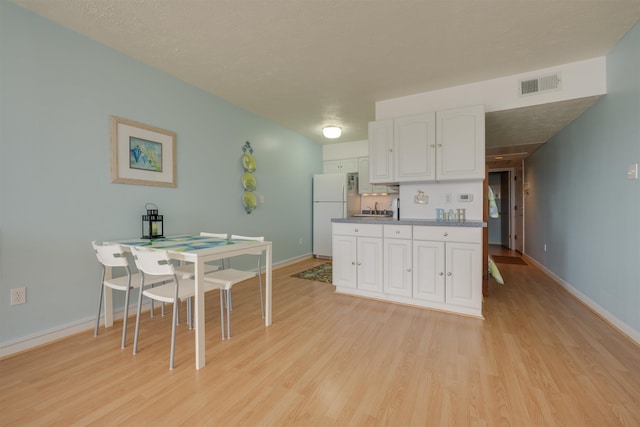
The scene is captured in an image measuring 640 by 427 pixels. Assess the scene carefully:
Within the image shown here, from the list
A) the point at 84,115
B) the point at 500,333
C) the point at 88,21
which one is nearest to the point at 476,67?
the point at 500,333

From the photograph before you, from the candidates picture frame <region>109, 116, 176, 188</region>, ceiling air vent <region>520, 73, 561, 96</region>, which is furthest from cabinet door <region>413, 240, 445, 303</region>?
picture frame <region>109, 116, 176, 188</region>

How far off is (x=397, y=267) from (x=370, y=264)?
0.31m

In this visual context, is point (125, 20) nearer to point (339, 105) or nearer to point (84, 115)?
point (84, 115)

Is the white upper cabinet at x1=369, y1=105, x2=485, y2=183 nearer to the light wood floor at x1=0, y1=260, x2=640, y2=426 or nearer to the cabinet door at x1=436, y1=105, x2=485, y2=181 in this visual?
the cabinet door at x1=436, y1=105, x2=485, y2=181

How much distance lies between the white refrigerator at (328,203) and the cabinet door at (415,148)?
2.12m

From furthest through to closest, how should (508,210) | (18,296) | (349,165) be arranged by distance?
(508,210), (349,165), (18,296)

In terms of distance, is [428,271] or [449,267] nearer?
[449,267]

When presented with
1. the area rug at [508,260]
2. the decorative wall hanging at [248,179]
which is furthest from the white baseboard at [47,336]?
the area rug at [508,260]

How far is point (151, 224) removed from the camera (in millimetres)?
2611

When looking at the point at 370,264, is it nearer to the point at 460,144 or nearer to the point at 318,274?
the point at 318,274

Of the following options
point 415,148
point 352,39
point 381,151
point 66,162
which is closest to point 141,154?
point 66,162

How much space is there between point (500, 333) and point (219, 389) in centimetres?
218

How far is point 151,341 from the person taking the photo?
2141mm

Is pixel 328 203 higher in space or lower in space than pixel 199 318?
higher
